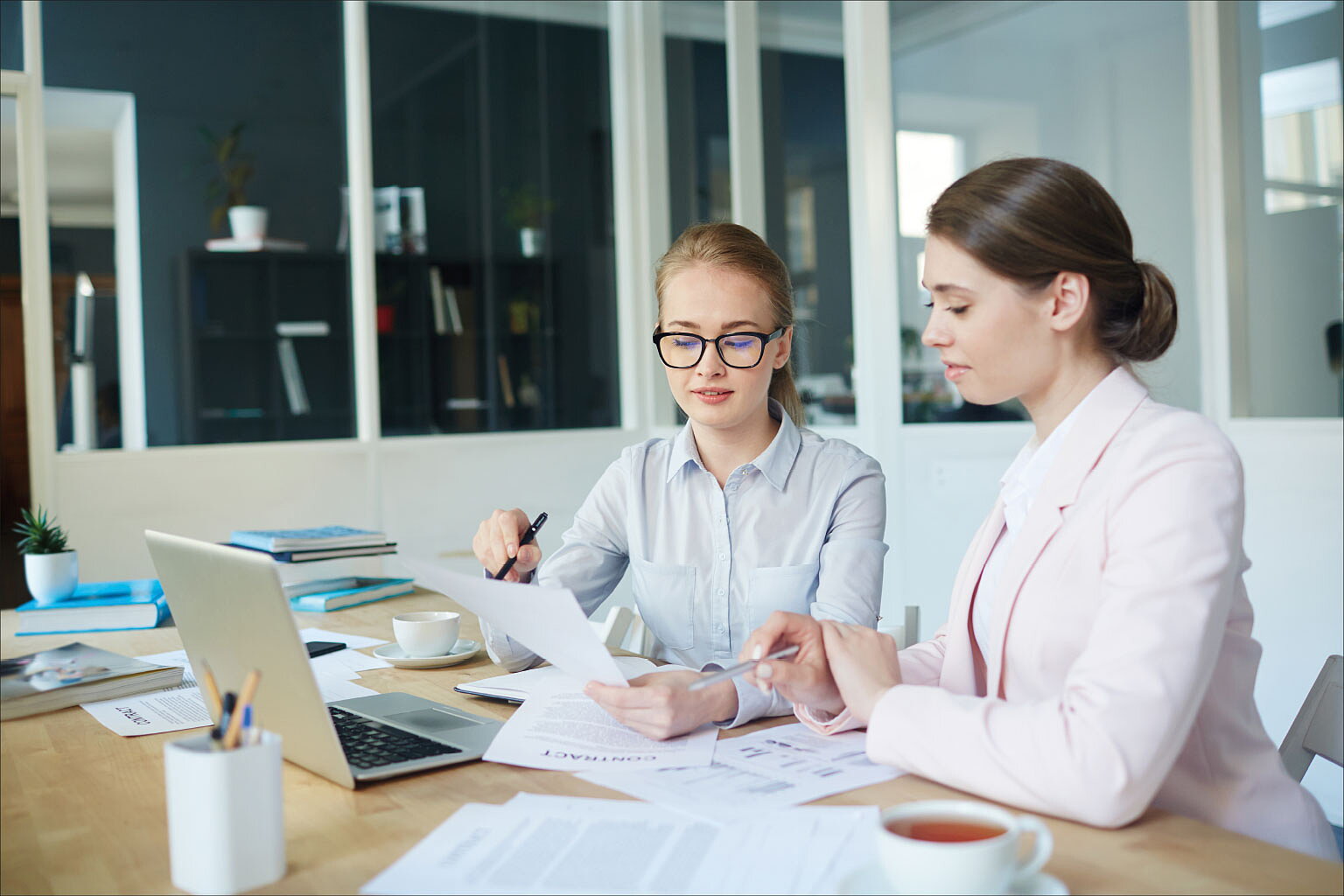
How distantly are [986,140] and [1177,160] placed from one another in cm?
59

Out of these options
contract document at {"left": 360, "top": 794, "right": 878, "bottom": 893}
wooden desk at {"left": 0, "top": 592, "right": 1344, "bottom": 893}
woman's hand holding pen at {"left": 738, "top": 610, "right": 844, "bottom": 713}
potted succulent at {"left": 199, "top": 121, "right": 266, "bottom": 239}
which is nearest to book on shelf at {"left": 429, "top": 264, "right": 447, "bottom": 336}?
potted succulent at {"left": 199, "top": 121, "right": 266, "bottom": 239}

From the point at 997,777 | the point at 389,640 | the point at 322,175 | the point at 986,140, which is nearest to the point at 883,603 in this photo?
the point at 986,140

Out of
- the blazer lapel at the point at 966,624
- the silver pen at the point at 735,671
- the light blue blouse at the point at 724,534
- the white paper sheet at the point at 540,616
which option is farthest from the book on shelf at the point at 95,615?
the blazer lapel at the point at 966,624

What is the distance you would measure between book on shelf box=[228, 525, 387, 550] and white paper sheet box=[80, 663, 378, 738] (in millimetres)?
645

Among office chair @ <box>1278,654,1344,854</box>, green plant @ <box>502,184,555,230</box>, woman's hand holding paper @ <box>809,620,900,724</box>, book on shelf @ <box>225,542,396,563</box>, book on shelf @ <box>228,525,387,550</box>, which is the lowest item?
office chair @ <box>1278,654,1344,854</box>

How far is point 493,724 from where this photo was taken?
129 centimetres

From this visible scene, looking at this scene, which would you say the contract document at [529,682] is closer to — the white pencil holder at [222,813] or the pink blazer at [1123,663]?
the pink blazer at [1123,663]

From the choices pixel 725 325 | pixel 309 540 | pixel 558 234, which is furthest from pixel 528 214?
pixel 725 325

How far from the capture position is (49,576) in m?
2.19

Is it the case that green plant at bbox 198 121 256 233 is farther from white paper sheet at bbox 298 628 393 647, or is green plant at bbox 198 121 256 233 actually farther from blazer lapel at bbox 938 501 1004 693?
blazer lapel at bbox 938 501 1004 693

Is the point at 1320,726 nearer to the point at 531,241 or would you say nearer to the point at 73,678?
the point at 73,678

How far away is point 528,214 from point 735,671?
3.36 meters

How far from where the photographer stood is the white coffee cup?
1.66m

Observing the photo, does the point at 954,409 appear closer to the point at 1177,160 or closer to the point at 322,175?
the point at 1177,160
